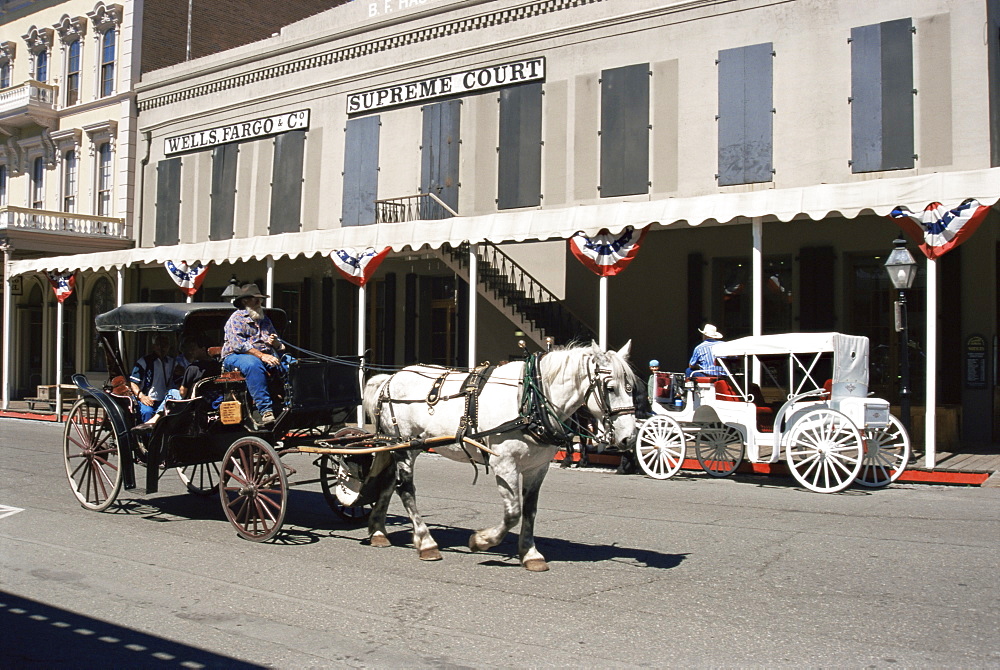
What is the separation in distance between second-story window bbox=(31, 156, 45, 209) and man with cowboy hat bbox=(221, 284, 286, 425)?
87.8 feet

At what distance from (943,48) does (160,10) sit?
24.3 metres

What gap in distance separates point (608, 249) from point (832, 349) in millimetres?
4294

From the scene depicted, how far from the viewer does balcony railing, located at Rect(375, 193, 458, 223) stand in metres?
21.6

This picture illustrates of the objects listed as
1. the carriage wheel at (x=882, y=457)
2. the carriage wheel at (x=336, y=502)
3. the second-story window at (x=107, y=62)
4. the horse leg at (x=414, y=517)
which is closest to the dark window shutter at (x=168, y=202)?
the second-story window at (x=107, y=62)

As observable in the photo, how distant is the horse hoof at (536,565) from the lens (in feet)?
22.4

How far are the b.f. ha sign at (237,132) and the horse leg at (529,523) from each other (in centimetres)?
1931

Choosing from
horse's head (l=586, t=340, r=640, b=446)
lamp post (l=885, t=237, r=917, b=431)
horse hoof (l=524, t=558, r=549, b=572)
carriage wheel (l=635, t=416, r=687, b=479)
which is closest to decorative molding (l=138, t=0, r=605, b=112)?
lamp post (l=885, t=237, r=917, b=431)

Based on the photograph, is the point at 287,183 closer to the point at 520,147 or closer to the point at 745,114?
the point at 520,147

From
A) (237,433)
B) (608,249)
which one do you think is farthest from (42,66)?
(237,433)

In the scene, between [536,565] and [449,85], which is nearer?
[536,565]

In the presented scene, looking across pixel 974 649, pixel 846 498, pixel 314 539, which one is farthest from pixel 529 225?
pixel 974 649

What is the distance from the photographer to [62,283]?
22.6 metres

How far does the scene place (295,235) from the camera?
61.9ft

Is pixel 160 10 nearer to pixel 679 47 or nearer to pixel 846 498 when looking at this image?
pixel 679 47
